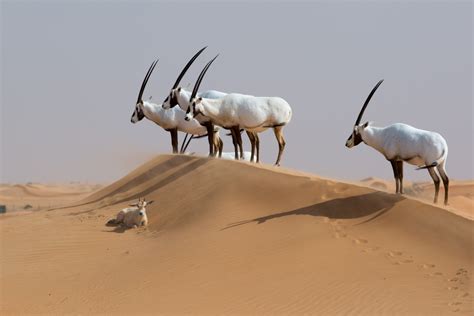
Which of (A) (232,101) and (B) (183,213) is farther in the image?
(A) (232,101)

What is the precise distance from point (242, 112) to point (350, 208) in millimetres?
5195

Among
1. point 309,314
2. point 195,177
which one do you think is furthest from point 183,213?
point 309,314

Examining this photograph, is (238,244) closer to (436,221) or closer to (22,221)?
(436,221)

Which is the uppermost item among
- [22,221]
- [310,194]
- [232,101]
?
[232,101]

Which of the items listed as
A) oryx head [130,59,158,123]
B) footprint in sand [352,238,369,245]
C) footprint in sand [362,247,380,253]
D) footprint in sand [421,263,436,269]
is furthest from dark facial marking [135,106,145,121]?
footprint in sand [421,263,436,269]

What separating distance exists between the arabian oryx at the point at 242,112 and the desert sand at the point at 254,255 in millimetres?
1329

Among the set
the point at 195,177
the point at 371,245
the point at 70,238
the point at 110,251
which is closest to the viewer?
the point at 371,245

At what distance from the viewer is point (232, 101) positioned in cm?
1925

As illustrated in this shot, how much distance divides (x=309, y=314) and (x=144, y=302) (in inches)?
113

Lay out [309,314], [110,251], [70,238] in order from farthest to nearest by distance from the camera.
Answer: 1. [70,238]
2. [110,251]
3. [309,314]

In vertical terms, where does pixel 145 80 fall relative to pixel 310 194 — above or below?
above

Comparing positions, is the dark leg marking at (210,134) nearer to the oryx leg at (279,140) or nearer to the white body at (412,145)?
the oryx leg at (279,140)

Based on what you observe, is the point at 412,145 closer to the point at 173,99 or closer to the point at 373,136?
the point at 373,136

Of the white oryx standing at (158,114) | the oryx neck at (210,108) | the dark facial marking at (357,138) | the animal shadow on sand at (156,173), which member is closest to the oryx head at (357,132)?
the dark facial marking at (357,138)
